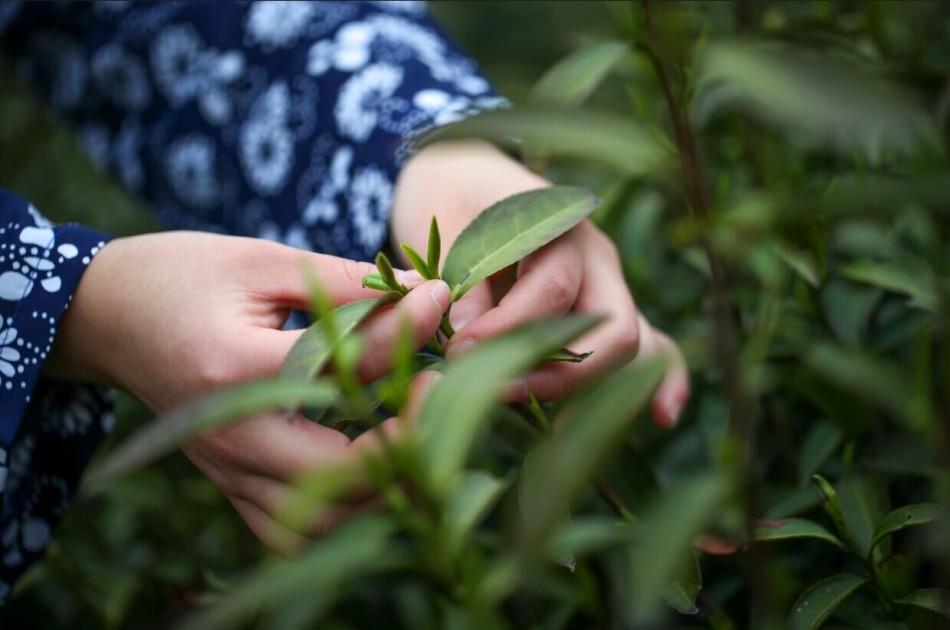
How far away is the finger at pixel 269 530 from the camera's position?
1.95ft

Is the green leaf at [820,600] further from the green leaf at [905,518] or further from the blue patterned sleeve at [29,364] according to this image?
the blue patterned sleeve at [29,364]

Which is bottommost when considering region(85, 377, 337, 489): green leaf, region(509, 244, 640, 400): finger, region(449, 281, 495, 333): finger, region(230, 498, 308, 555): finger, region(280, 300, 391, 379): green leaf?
region(230, 498, 308, 555): finger

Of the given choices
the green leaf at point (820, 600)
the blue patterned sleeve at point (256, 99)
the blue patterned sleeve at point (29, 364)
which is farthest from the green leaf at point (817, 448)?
the blue patterned sleeve at point (29, 364)

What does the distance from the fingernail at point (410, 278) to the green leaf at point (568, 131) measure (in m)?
0.10

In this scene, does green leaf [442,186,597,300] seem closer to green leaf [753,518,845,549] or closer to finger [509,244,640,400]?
finger [509,244,640,400]

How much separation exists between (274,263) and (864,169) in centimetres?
40

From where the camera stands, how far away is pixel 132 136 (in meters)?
1.15

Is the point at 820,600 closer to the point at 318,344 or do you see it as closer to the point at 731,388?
the point at 731,388

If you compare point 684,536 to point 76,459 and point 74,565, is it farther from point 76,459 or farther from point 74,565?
point 74,565

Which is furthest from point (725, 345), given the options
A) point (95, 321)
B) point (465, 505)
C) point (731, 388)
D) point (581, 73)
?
point (95, 321)

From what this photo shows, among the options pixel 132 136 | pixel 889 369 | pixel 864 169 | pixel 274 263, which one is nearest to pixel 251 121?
pixel 132 136

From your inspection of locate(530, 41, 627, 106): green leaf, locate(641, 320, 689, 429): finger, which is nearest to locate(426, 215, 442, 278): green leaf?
locate(530, 41, 627, 106): green leaf

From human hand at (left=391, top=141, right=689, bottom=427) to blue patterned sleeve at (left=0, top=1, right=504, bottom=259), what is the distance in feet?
0.18

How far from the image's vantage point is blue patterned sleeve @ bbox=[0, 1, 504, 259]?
0.88 m
